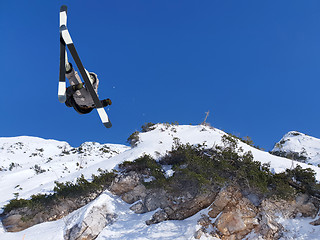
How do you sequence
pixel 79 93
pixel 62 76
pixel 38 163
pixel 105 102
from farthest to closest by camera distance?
pixel 38 163, pixel 105 102, pixel 79 93, pixel 62 76

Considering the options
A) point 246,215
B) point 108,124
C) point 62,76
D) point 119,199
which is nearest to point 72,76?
point 62,76

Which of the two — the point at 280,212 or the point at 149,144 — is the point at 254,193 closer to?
the point at 280,212

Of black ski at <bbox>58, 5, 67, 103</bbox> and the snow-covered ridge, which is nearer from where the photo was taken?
black ski at <bbox>58, 5, 67, 103</bbox>

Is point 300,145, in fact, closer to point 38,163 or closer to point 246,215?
point 246,215

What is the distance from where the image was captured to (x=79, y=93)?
392cm

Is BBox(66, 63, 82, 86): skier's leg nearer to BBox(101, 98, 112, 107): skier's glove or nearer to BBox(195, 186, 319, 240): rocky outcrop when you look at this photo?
BBox(101, 98, 112, 107): skier's glove

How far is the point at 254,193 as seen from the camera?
46.9ft

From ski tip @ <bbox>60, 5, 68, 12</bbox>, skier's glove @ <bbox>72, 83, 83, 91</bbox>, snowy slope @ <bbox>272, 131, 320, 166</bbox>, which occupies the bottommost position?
skier's glove @ <bbox>72, 83, 83, 91</bbox>

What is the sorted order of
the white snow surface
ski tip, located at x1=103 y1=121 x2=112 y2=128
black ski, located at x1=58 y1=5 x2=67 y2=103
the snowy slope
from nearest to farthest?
1. black ski, located at x1=58 y1=5 x2=67 y2=103
2. ski tip, located at x1=103 y1=121 x2=112 y2=128
3. the white snow surface
4. the snowy slope

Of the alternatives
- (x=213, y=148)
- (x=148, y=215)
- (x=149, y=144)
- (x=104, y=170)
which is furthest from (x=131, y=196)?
(x=213, y=148)

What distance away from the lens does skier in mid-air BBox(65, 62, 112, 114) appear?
146 inches

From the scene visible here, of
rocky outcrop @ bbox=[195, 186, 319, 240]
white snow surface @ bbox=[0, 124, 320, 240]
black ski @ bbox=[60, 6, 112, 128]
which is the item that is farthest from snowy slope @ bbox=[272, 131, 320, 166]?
black ski @ bbox=[60, 6, 112, 128]

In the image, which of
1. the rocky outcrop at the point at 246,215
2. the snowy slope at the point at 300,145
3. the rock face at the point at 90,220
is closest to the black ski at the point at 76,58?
the rocky outcrop at the point at 246,215

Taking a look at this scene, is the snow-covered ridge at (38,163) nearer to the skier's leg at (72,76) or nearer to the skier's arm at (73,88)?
the skier's arm at (73,88)
